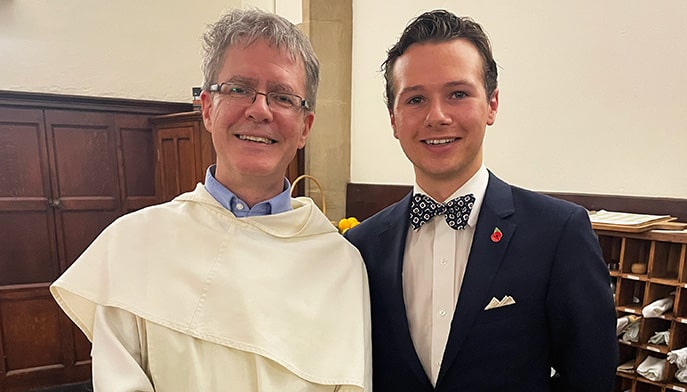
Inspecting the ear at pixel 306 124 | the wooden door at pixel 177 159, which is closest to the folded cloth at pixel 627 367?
the ear at pixel 306 124

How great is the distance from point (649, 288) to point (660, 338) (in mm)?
223

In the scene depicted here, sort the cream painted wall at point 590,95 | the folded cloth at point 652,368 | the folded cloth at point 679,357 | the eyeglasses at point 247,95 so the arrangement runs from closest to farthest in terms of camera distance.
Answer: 1. the eyeglasses at point 247,95
2. the folded cloth at point 679,357
3. the folded cloth at point 652,368
4. the cream painted wall at point 590,95

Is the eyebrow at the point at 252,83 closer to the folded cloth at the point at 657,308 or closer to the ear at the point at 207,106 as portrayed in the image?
the ear at the point at 207,106

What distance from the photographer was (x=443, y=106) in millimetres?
1212

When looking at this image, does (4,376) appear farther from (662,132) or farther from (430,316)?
(662,132)

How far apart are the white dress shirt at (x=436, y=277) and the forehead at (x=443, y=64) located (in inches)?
11.1

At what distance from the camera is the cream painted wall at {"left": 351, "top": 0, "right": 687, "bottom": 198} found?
7.22 feet

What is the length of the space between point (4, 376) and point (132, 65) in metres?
2.85

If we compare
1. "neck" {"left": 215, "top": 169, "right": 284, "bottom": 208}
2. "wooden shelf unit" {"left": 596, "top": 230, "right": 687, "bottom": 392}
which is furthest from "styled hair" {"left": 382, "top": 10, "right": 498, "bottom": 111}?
"wooden shelf unit" {"left": 596, "top": 230, "right": 687, "bottom": 392}

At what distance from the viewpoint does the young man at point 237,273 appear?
110 cm

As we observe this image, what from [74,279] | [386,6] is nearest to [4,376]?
[74,279]

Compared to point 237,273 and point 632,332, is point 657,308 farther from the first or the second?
point 237,273

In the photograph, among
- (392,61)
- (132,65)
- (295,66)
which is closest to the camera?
(295,66)

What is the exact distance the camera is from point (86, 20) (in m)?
3.97
